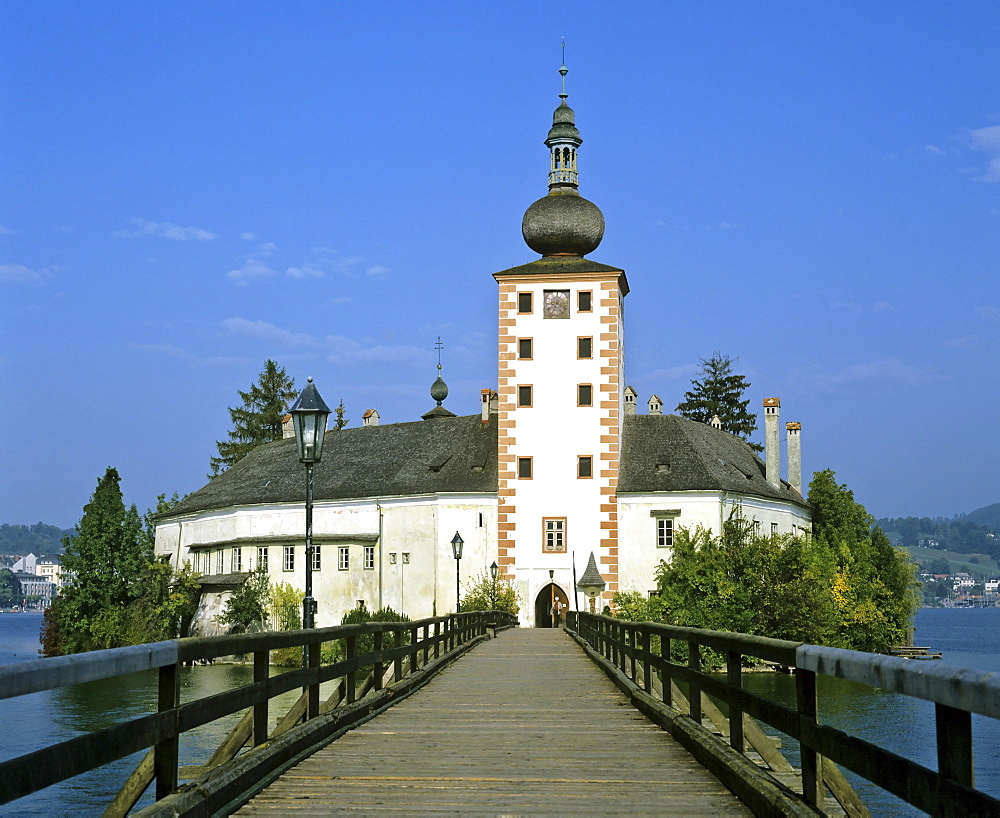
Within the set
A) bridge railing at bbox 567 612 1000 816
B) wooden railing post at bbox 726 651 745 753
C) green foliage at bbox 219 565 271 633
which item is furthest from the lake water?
bridge railing at bbox 567 612 1000 816

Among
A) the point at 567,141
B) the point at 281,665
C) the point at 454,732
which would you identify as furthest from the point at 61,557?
the point at 454,732

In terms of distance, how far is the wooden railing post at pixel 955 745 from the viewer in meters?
4.50

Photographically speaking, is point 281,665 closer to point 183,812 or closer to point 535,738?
point 535,738

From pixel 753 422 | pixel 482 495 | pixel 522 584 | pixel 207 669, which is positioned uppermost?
pixel 753 422

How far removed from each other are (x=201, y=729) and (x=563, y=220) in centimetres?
3334

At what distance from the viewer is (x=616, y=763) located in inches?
385

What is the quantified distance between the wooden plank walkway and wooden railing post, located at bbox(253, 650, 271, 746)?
0.32m

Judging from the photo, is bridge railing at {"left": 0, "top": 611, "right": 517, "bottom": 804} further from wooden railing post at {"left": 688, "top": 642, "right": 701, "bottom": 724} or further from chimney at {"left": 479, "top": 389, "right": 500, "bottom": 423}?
chimney at {"left": 479, "top": 389, "right": 500, "bottom": 423}

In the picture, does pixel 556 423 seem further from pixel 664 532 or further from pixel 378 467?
pixel 378 467

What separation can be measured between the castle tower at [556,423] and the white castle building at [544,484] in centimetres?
7

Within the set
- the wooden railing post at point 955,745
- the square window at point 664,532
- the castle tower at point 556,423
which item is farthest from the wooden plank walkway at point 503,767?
the square window at point 664,532

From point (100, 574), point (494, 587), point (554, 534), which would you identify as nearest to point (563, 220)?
point (554, 534)

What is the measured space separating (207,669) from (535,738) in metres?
56.7

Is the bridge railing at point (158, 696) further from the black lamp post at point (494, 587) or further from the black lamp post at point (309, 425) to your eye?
the black lamp post at point (494, 587)
